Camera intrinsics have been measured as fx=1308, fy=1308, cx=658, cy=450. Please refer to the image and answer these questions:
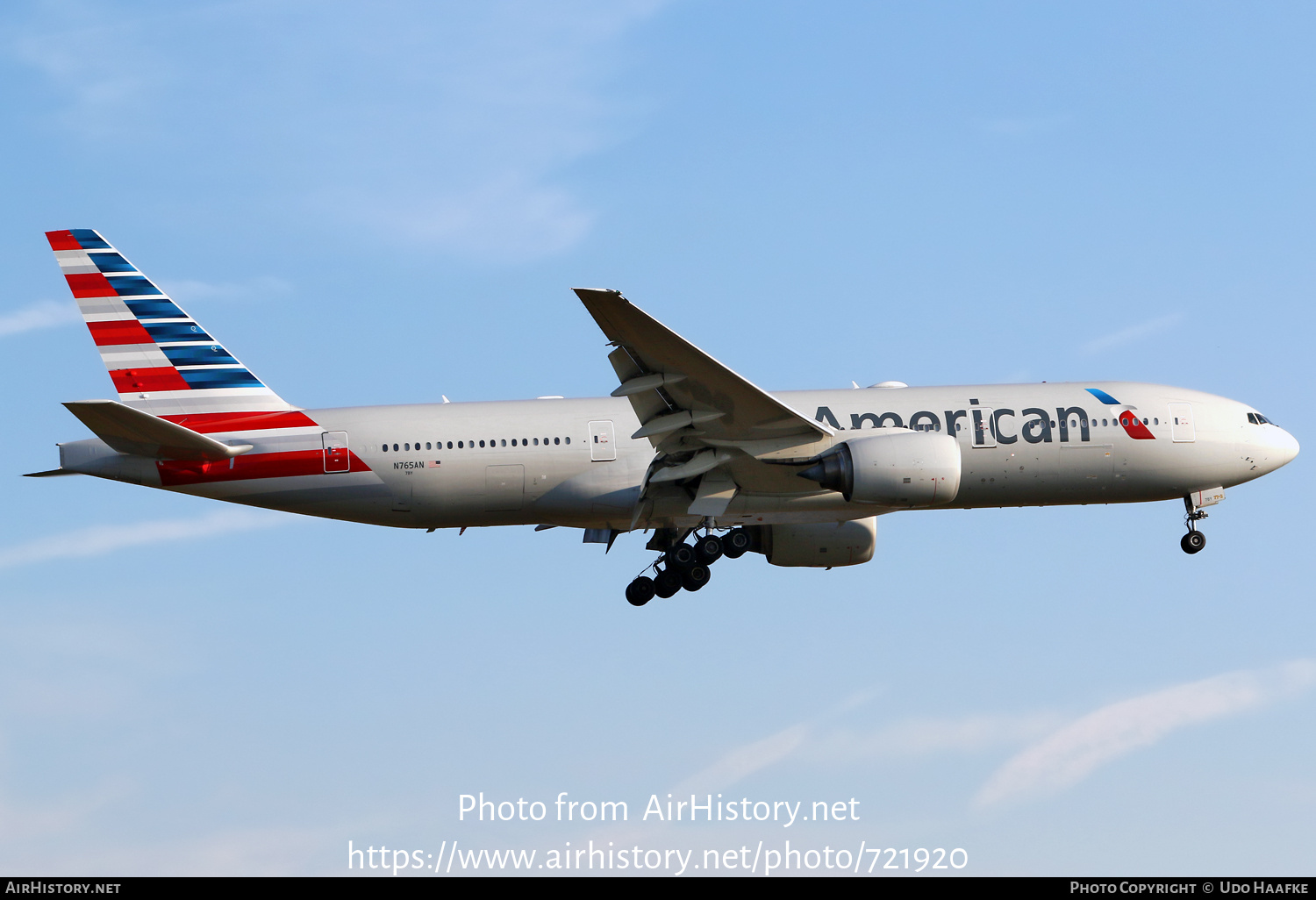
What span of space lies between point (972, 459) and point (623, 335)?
31.8 feet

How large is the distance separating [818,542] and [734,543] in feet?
8.93

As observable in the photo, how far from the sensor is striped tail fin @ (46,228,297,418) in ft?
102

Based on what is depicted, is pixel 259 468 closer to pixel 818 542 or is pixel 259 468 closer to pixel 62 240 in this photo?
pixel 62 240

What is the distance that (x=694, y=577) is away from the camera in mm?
32188

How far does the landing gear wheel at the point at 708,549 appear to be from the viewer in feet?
105

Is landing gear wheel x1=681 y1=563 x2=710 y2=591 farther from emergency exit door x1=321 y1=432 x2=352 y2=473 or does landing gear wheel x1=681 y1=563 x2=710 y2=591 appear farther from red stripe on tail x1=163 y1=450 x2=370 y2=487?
emergency exit door x1=321 y1=432 x2=352 y2=473

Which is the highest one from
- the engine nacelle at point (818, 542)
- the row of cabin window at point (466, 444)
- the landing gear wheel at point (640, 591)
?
the row of cabin window at point (466, 444)

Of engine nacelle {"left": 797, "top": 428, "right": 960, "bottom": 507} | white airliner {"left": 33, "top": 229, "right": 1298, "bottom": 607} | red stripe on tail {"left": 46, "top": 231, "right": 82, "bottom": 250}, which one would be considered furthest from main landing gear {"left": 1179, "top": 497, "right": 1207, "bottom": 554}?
red stripe on tail {"left": 46, "top": 231, "right": 82, "bottom": 250}

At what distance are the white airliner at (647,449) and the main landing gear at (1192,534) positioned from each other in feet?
0.16

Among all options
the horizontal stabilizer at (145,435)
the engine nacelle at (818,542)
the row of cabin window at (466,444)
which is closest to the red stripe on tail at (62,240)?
the horizontal stabilizer at (145,435)

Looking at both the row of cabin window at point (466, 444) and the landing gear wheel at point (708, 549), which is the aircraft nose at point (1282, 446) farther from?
the row of cabin window at point (466, 444)

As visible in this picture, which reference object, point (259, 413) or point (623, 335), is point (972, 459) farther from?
point (259, 413)

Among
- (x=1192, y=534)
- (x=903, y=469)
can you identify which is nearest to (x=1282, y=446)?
(x=1192, y=534)

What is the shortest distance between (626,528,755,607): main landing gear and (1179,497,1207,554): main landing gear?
10919 mm
